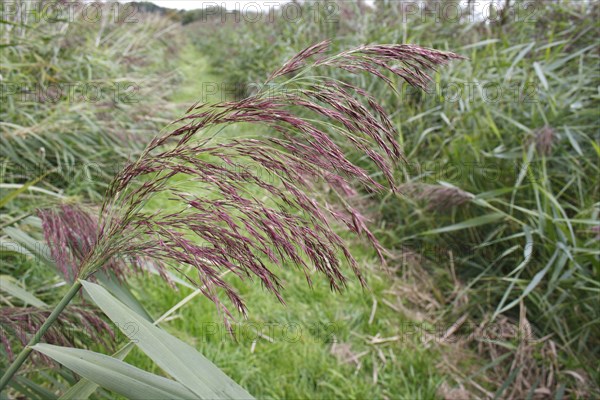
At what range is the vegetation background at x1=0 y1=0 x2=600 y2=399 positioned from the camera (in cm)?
178

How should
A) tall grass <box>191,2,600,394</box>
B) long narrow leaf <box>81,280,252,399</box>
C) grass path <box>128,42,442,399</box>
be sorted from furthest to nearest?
tall grass <box>191,2,600,394</box>
grass path <box>128,42,442,399</box>
long narrow leaf <box>81,280,252,399</box>

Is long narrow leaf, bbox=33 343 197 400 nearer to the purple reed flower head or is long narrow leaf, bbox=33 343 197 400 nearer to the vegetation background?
the purple reed flower head

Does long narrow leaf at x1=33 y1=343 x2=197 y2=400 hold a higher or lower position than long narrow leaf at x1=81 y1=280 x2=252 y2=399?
lower

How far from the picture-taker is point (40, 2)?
3.45m

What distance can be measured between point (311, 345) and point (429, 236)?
106 cm

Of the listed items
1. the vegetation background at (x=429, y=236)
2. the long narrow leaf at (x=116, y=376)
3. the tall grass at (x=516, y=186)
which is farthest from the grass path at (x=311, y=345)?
the long narrow leaf at (x=116, y=376)

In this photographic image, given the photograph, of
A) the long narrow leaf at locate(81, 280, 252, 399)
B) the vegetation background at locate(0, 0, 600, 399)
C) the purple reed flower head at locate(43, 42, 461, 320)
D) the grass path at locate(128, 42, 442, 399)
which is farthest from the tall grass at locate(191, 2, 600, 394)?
the long narrow leaf at locate(81, 280, 252, 399)

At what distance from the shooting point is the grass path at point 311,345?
1742 millimetres

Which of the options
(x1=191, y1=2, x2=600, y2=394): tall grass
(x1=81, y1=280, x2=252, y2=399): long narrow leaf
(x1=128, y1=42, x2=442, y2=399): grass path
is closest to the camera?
(x1=81, y1=280, x2=252, y2=399): long narrow leaf

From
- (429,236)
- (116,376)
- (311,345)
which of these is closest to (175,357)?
(116,376)

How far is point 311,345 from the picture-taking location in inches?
76.8

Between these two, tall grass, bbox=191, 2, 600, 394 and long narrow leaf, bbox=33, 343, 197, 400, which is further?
tall grass, bbox=191, 2, 600, 394

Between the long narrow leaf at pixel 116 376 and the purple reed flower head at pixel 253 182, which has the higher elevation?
the purple reed flower head at pixel 253 182

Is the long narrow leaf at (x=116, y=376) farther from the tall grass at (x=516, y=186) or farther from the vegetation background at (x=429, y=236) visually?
the tall grass at (x=516, y=186)
